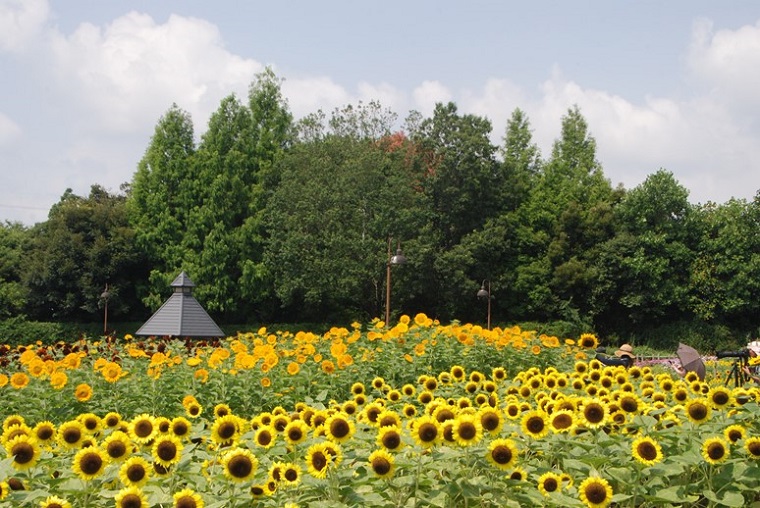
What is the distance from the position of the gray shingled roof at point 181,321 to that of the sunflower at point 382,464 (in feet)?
26.6

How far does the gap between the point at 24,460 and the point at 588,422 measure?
2115 mm

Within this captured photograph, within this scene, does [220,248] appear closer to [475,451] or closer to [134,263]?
[134,263]

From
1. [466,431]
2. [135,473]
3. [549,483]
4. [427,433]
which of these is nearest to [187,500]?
[135,473]

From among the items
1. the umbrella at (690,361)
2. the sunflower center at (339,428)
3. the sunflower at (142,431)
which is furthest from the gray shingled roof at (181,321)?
the sunflower center at (339,428)

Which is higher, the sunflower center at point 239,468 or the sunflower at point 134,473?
the sunflower center at point 239,468

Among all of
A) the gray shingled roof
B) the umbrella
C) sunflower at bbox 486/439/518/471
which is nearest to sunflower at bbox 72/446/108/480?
sunflower at bbox 486/439/518/471

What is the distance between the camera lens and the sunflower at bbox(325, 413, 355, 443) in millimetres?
3072

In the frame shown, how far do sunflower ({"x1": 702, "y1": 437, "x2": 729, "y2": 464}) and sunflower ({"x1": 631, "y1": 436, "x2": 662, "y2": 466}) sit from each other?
0.64 ft

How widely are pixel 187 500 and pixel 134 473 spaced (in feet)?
1.12

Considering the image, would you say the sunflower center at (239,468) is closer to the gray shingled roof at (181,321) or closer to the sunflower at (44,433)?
the sunflower at (44,433)

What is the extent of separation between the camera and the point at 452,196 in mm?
31906

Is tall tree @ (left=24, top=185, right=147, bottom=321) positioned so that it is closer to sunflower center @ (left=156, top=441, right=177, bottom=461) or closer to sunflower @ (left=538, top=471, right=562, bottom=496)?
sunflower center @ (left=156, top=441, right=177, bottom=461)

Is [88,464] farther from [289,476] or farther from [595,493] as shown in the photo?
[595,493]

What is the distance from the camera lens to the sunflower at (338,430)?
3072 mm
